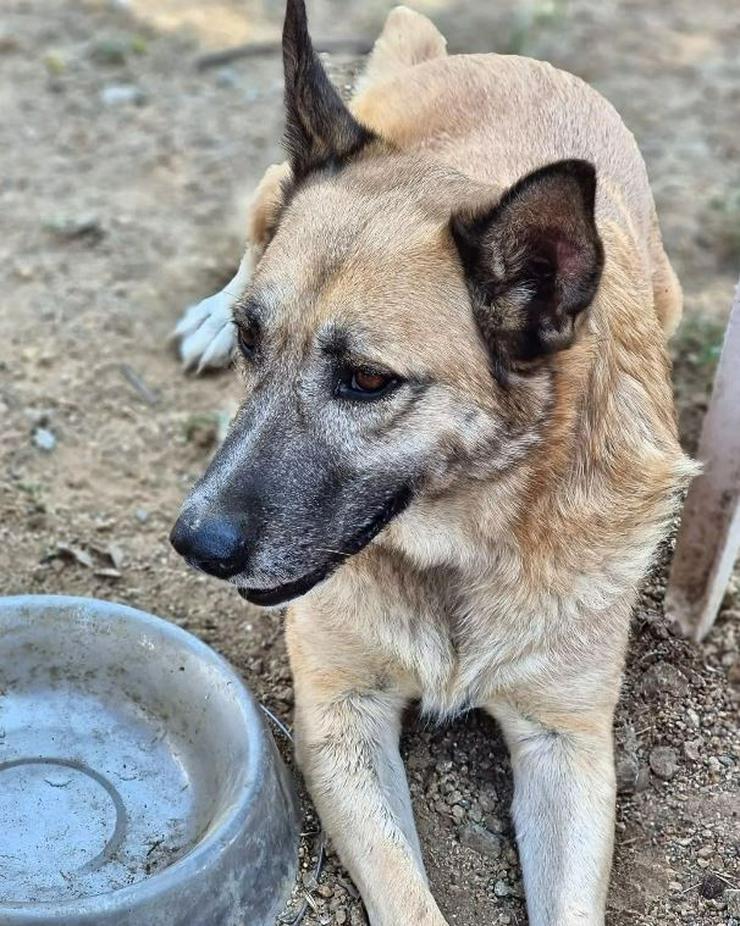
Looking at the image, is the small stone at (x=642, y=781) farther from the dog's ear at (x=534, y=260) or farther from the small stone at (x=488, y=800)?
the dog's ear at (x=534, y=260)

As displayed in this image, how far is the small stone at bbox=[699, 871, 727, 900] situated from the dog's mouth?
128cm

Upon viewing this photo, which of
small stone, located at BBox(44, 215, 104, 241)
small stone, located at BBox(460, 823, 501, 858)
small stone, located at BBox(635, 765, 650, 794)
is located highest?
small stone, located at BBox(635, 765, 650, 794)

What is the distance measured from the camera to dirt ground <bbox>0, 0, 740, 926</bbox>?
11.1 ft

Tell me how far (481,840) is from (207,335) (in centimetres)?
224

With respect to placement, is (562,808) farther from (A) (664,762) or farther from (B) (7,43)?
(B) (7,43)

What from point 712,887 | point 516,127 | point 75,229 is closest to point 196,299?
point 75,229

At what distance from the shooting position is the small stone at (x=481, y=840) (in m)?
3.31

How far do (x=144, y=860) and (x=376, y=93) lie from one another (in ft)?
8.62

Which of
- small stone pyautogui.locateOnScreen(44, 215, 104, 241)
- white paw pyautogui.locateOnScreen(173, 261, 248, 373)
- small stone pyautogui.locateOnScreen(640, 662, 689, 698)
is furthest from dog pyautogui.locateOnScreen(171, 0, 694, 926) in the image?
small stone pyautogui.locateOnScreen(44, 215, 104, 241)

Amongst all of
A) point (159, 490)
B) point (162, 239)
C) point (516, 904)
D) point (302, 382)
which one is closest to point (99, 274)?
point (162, 239)

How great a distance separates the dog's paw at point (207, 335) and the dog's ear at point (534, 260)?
6.51 ft

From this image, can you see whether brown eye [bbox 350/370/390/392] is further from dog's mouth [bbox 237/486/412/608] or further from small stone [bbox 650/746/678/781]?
small stone [bbox 650/746/678/781]

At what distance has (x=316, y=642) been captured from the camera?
11.0ft

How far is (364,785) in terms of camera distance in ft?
10.5
